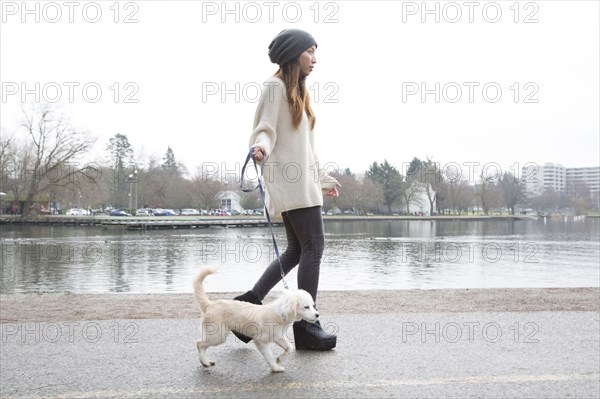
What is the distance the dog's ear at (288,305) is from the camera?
310 centimetres

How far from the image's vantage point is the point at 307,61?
3.66 m

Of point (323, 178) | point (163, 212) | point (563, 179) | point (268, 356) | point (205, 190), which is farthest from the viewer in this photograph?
point (563, 179)

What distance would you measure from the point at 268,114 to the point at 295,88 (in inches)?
10.9

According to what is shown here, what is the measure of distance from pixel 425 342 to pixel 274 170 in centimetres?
154

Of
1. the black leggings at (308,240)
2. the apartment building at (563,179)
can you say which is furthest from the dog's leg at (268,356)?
the apartment building at (563,179)

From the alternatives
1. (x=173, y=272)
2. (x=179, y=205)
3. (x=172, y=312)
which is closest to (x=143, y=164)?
(x=179, y=205)

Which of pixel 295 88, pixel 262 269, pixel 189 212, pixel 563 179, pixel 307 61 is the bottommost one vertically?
pixel 262 269

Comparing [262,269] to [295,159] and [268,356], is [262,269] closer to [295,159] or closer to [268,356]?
[295,159]

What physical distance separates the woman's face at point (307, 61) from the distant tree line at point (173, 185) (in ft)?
103

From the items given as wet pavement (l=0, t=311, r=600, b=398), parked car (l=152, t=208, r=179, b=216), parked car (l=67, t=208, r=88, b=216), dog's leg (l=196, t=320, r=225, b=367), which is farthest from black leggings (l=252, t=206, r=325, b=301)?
parked car (l=67, t=208, r=88, b=216)

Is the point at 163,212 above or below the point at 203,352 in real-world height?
below

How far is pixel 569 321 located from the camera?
4.57 meters

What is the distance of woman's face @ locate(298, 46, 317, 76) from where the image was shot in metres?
3.64

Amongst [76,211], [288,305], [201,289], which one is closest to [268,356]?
[288,305]
